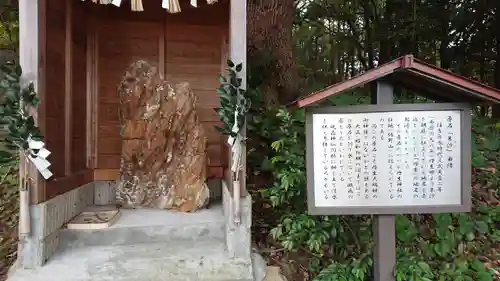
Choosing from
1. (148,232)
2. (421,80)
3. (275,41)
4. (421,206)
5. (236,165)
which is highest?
(275,41)

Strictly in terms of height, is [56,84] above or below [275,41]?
below

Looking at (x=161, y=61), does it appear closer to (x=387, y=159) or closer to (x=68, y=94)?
(x=68, y=94)

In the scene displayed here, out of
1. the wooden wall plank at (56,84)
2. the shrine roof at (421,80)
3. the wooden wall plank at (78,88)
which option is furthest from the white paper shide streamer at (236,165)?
the wooden wall plank at (78,88)

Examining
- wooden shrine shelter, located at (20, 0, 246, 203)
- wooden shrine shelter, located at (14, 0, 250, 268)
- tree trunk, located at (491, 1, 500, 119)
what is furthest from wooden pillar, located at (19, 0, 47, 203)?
tree trunk, located at (491, 1, 500, 119)

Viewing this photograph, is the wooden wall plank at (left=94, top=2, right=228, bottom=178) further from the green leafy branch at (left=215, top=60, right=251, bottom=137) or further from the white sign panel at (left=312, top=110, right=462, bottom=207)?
the white sign panel at (left=312, top=110, right=462, bottom=207)

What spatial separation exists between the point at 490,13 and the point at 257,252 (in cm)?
638

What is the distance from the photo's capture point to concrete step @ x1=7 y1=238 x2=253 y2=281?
119 inches

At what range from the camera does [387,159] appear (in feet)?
8.93

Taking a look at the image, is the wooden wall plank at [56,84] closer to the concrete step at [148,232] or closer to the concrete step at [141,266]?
the concrete step at [148,232]

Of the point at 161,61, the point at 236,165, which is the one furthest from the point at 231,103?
the point at 161,61

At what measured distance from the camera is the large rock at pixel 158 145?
14.3 feet

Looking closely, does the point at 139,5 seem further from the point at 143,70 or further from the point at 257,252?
the point at 257,252

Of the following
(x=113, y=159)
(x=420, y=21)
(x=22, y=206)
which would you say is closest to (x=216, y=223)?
(x=22, y=206)

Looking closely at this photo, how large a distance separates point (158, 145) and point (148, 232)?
109 cm
